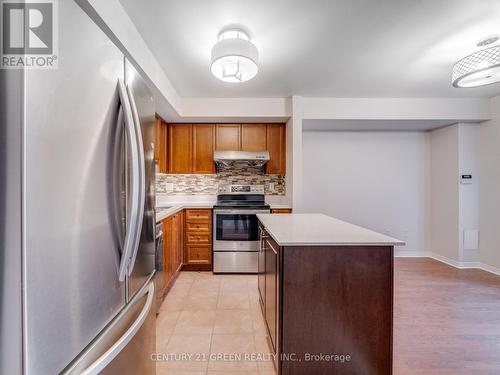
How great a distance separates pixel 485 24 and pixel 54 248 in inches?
116

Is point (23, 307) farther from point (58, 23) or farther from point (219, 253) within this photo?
point (219, 253)

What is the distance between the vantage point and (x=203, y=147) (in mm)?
3650

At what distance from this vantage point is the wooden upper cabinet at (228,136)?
3.63 metres

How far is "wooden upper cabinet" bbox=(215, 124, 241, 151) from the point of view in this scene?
363 cm

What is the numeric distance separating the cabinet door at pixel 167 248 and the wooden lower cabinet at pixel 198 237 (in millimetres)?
624

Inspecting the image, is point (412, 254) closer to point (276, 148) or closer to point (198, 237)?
point (276, 148)

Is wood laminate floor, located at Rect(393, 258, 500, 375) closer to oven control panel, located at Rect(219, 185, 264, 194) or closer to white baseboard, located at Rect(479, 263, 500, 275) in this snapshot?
white baseboard, located at Rect(479, 263, 500, 275)

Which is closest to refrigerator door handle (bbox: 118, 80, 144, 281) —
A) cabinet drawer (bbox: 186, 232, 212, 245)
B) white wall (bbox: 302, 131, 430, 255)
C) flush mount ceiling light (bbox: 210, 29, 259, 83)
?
flush mount ceiling light (bbox: 210, 29, 259, 83)

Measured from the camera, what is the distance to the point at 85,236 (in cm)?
69

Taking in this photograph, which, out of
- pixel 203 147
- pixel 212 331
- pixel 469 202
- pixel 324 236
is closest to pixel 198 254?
pixel 212 331

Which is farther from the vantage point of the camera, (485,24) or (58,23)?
(485,24)

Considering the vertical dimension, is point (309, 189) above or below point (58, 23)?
below

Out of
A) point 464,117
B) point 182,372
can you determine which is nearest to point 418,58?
Result: point 464,117

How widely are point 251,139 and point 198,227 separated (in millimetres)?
1528
